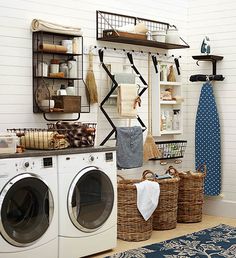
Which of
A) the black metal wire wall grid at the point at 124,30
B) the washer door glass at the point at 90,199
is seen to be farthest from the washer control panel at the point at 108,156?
the black metal wire wall grid at the point at 124,30

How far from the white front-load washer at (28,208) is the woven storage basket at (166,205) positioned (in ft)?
4.86

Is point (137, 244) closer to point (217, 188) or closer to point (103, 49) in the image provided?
point (217, 188)

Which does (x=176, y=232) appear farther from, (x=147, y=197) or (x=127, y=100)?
(x=127, y=100)

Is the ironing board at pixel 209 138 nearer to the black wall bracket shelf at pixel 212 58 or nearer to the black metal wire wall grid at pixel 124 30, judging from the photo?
the black wall bracket shelf at pixel 212 58

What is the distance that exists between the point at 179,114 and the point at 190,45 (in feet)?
3.01

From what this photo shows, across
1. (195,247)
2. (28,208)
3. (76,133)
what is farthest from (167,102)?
(28,208)

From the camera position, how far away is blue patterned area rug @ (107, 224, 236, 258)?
489 centimetres

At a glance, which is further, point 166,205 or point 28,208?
point 166,205

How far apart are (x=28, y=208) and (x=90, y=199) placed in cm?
67

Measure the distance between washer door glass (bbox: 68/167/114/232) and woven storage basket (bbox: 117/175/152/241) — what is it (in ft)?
1.13

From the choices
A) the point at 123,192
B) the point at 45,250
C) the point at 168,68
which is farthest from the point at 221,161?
the point at 45,250

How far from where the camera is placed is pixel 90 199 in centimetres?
490

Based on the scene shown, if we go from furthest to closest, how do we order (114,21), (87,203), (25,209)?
1. (114,21)
2. (87,203)
3. (25,209)

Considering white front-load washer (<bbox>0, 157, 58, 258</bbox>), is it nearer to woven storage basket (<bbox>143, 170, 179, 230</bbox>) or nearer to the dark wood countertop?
the dark wood countertop
